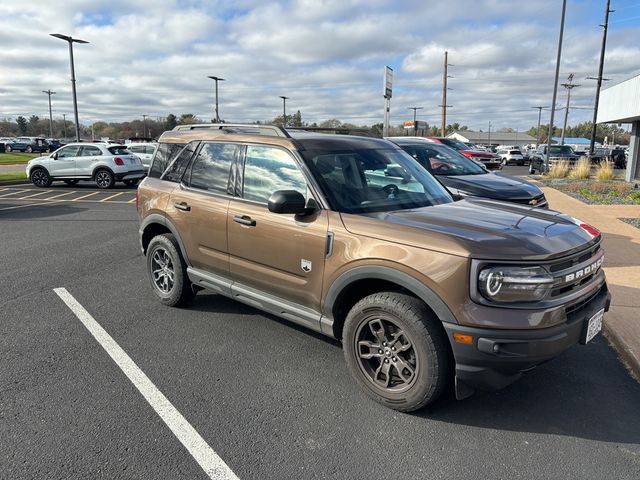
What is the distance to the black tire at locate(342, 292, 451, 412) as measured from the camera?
3.05 m

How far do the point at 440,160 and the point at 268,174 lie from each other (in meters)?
5.20

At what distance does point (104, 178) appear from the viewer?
18109 mm

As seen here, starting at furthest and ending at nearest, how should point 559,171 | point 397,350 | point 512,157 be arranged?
point 512,157
point 559,171
point 397,350

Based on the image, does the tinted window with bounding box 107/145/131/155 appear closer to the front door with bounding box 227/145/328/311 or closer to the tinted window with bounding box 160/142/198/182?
the tinted window with bounding box 160/142/198/182

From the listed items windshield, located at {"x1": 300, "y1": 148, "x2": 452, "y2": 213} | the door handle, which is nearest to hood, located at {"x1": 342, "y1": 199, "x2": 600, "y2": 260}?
windshield, located at {"x1": 300, "y1": 148, "x2": 452, "y2": 213}

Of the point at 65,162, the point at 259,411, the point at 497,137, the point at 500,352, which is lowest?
the point at 259,411

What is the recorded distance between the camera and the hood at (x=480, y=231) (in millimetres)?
2945

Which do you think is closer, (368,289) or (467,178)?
(368,289)

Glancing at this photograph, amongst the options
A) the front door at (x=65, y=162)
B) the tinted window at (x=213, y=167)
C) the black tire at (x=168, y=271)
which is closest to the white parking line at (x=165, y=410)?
the black tire at (x=168, y=271)

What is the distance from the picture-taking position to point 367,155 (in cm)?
427

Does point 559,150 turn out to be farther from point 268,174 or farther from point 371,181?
point 268,174

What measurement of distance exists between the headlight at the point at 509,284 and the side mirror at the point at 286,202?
1331 millimetres

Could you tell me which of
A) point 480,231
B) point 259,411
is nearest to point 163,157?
point 259,411

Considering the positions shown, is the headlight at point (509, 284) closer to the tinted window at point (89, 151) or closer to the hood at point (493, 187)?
the hood at point (493, 187)
